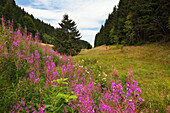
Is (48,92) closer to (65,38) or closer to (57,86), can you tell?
(57,86)

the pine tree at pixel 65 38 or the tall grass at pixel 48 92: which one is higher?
the pine tree at pixel 65 38

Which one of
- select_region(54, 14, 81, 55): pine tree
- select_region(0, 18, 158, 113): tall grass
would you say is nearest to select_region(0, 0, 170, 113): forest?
select_region(0, 18, 158, 113): tall grass

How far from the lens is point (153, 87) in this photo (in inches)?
187

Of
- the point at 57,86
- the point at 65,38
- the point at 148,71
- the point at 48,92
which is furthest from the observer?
the point at 65,38

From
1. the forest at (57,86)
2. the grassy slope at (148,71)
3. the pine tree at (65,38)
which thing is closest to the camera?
the forest at (57,86)

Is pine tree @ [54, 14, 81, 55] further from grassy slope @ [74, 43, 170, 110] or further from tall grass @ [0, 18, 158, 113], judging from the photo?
tall grass @ [0, 18, 158, 113]

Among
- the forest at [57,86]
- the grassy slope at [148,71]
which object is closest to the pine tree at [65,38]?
the grassy slope at [148,71]

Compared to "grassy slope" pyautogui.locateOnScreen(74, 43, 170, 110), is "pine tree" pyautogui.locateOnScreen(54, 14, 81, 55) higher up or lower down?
higher up

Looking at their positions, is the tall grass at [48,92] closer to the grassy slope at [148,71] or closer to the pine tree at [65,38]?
the grassy slope at [148,71]

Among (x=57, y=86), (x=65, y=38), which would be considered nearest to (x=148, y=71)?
(x=57, y=86)

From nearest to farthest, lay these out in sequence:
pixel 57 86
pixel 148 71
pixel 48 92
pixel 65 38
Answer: pixel 57 86 → pixel 48 92 → pixel 148 71 → pixel 65 38

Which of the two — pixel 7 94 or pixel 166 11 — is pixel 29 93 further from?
pixel 166 11

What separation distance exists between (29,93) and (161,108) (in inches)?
145

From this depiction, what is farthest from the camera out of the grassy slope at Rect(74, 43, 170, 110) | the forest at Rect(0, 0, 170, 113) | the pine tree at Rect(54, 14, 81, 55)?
the pine tree at Rect(54, 14, 81, 55)
